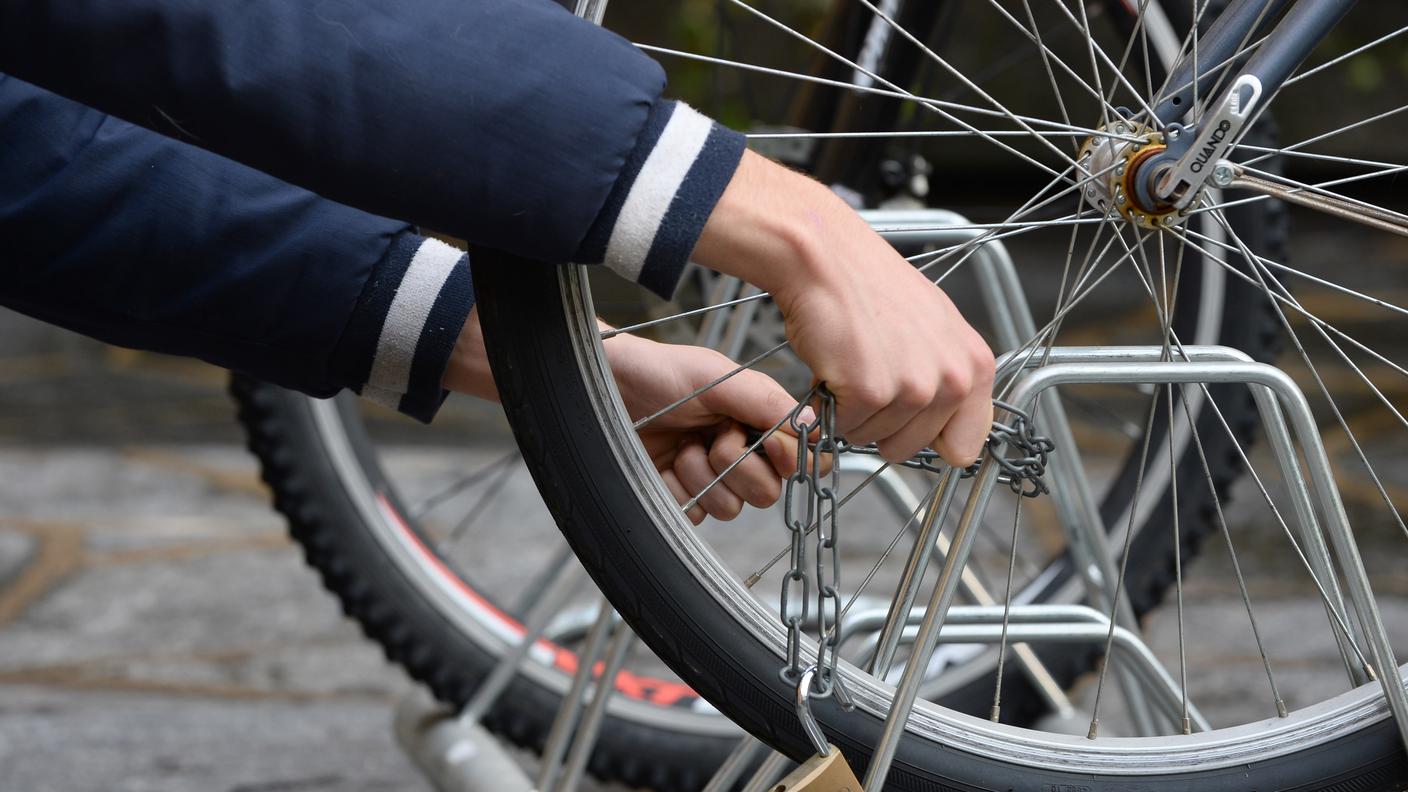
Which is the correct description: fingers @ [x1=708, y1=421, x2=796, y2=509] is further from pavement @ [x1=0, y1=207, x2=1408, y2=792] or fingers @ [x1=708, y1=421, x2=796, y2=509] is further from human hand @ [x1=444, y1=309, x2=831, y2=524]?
pavement @ [x1=0, y1=207, x2=1408, y2=792]

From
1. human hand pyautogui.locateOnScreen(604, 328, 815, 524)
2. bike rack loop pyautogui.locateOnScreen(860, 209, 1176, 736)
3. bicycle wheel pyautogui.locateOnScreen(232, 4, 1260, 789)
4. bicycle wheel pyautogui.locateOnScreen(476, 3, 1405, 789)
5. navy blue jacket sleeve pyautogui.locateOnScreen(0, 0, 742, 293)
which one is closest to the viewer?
navy blue jacket sleeve pyautogui.locateOnScreen(0, 0, 742, 293)

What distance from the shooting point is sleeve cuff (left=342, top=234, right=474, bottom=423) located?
28.4 inches

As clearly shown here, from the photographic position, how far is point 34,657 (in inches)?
59.5

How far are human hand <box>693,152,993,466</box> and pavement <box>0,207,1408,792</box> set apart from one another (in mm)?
843

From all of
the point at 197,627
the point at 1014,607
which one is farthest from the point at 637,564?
the point at 197,627

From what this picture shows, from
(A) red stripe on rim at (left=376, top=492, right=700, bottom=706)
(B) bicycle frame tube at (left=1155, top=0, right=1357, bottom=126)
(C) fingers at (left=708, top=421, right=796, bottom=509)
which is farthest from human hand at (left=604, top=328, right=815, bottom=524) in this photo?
(A) red stripe on rim at (left=376, top=492, right=700, bottom=706)

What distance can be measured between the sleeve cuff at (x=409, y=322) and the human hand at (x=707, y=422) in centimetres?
9

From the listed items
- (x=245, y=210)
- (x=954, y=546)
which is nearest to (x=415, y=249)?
(x=245, y=210)

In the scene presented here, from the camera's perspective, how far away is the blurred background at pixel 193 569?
127cm

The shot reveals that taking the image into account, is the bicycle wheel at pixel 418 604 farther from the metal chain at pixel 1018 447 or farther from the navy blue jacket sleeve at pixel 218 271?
the metal chain at pixel 1018 447

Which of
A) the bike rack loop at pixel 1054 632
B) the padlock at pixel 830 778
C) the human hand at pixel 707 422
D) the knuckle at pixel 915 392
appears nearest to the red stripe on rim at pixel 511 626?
the bike rack loop at pixel 1054 632

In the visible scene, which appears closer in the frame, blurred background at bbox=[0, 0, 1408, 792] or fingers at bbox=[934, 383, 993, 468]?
fingers at bbox=[934, 383, 993, 468]

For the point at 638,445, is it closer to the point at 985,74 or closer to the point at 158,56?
the point at 158,56

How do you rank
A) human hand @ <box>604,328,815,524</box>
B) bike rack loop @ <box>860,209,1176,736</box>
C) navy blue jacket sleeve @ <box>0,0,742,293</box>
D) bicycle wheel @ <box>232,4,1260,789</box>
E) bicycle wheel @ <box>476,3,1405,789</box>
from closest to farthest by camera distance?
navy blue jacket sleeve @ <box>0,0,742,293</box>, bicycle wheel @ <box>476,3,1405,789</box>, human hand @ <box>604,328,815,524</box>, bike rack loop @ <box>860,209,1176,736</box>, bicycle wheel @ <box>232,4,1260,789</box>
